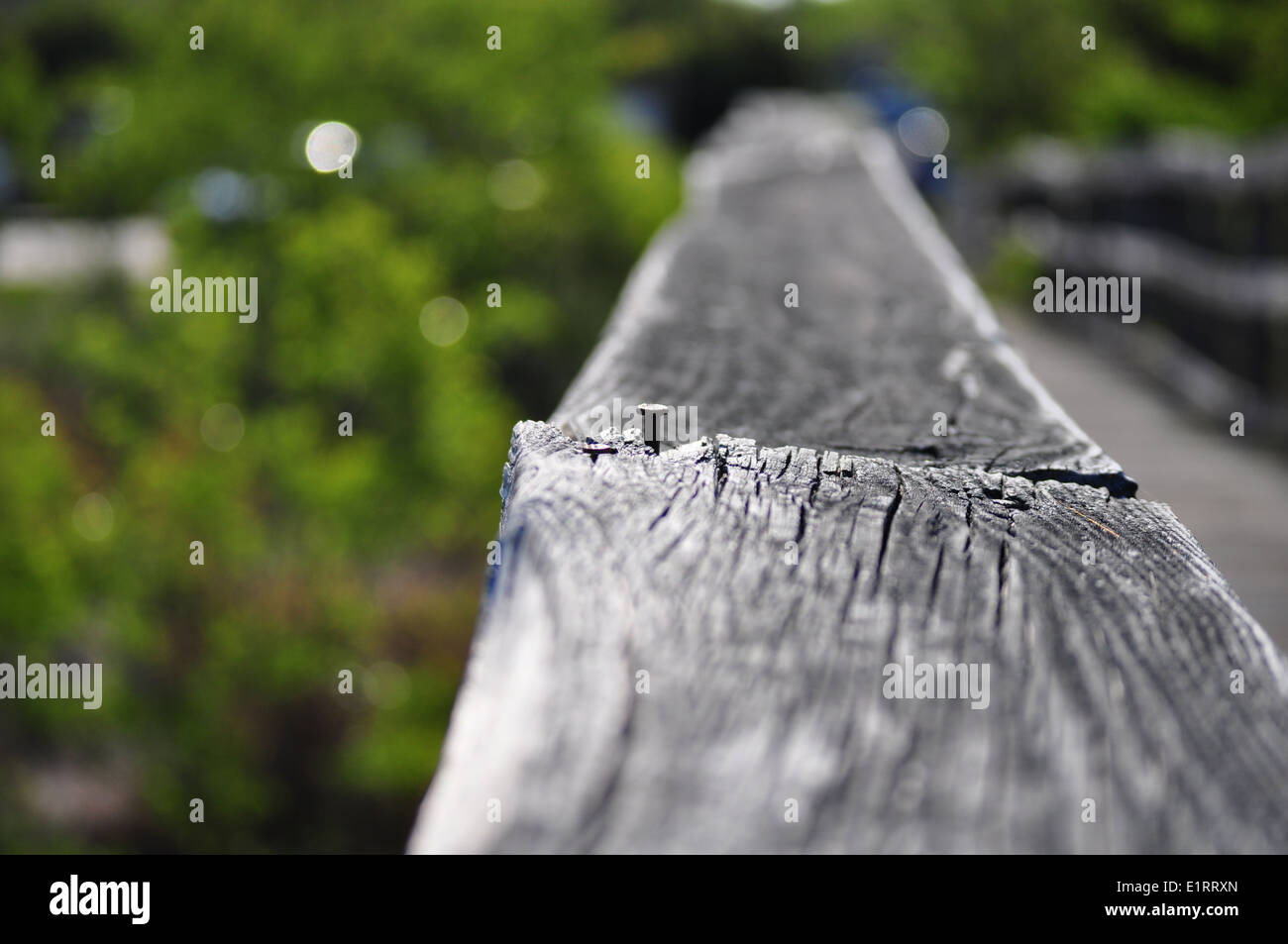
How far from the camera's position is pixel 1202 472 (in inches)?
213

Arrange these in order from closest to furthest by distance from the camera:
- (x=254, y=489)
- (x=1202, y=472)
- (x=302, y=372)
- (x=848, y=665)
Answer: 1. (x=848, y=665)
2. (x=1202, y=472)
3. (x=302, y=372)
4. (x=254, y=489)

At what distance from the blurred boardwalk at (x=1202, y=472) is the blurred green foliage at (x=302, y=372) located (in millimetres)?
3633

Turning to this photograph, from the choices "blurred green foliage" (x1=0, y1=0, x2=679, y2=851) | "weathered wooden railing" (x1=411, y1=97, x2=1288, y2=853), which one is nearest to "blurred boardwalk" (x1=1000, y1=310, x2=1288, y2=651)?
"weathered wooden railing" (x1=411, y1=97, x2=1288, y2=853)

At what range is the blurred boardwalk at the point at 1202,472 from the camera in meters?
4.09

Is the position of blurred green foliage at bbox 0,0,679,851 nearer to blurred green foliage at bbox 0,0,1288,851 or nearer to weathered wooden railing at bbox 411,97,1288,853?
blurred green foliage at bbox 0,0,1288,851

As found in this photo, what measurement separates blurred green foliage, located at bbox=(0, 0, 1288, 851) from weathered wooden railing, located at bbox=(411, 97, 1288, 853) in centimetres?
604

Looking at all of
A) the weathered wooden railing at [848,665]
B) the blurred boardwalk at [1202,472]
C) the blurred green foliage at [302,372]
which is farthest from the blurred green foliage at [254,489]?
the weathered wooden railing at [848,665]

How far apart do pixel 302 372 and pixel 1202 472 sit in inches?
202

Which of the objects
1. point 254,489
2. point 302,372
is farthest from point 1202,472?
point 254,489

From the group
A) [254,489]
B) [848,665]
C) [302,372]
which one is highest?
[302,372]

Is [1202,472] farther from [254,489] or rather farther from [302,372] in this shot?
[254,489]

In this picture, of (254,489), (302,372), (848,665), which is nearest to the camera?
(848,665)

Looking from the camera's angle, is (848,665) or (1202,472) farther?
(1202,472)

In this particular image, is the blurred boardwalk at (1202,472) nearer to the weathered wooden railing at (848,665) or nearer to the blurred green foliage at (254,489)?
the weathered wooden railing at (848,665)
